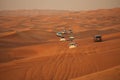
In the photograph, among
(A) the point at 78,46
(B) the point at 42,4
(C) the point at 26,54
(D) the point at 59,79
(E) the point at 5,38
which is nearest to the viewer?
(D) the point at 59,79

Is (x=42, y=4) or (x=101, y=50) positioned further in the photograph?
(x=42, y=4)

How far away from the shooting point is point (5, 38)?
186cm

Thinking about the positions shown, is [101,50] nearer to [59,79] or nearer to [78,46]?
[78,46]

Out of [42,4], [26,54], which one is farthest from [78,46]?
[42,4]

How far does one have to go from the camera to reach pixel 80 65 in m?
1.19

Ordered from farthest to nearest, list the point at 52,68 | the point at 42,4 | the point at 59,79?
the point at 42,4, the point at 52,68, the point at 59,79

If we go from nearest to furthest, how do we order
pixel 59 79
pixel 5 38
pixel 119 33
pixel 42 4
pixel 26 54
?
pixel 59 79 < pixel 26 54 < pixel 5 38 < pixel 119 33 < pixel 42 4

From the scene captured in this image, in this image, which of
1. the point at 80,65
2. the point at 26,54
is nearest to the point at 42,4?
the point at 26,54

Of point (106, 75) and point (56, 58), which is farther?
point (56, 58)

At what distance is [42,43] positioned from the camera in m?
1.70

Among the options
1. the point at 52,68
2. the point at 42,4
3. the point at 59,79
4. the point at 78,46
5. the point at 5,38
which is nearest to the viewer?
the point at 59,79

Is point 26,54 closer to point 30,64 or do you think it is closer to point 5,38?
point 30,64

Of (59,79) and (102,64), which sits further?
(102,64)

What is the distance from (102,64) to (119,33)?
3.07 ft
